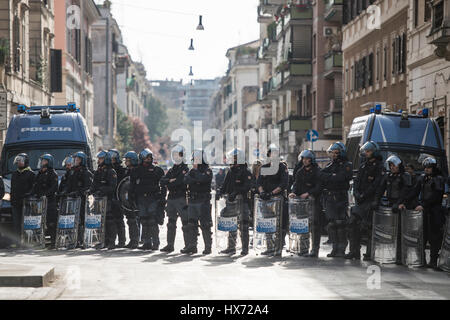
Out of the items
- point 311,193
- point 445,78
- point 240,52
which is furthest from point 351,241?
point 240,52

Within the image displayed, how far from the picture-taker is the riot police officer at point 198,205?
1711 centimetres

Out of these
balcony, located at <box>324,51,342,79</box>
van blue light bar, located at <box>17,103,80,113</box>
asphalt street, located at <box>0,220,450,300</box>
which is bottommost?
asphalt street, located at <box>0,220,450,300</box>

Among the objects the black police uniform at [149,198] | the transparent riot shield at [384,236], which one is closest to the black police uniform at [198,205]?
the black police uniform at [149,198]

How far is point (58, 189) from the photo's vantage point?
18531mm

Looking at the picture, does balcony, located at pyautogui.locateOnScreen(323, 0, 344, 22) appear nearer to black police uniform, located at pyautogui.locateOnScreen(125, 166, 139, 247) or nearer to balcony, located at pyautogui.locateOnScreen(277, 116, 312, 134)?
balcony, located at pyautogui.locateOnScreen(277, 116, 312, 134)

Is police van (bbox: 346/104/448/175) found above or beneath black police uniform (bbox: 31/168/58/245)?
above

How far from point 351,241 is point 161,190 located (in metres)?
3.79

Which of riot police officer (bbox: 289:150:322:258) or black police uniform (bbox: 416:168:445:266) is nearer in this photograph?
black police uniform (bbox: 416:168:445:266)

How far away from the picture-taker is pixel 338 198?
16.2 m

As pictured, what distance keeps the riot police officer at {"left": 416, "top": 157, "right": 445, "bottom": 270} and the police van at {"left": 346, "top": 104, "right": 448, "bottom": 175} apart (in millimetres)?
3951

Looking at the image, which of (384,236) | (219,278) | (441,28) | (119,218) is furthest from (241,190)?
(441,28)

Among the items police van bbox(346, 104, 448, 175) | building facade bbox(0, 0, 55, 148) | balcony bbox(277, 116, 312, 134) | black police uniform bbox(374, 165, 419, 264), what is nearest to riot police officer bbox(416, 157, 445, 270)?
black police uniform bbox(374, 165, 419, 264)

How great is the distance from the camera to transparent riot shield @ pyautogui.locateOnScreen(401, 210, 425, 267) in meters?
14.9

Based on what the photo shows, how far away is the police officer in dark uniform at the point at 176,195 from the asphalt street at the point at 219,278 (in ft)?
2.42
